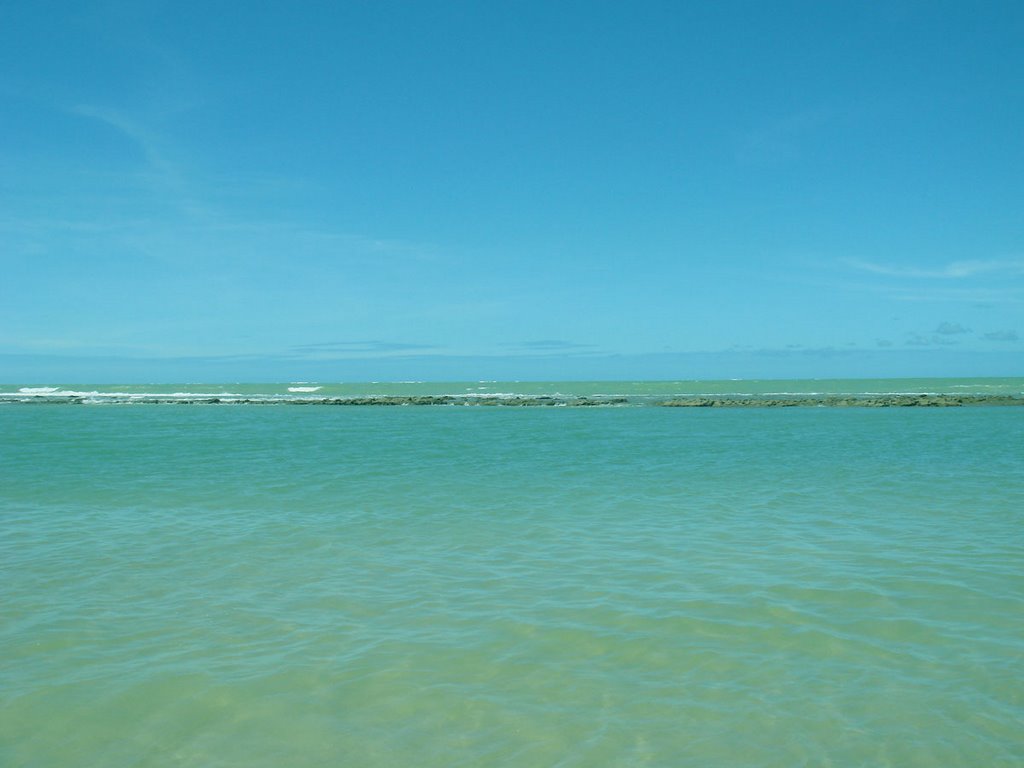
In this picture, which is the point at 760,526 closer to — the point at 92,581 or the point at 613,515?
the point at 613,515

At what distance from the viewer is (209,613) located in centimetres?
662

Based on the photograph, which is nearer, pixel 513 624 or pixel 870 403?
pixel 513 624

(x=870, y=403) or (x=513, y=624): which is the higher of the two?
(x=870, y=403)

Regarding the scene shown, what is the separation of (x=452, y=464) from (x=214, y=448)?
8.78 meters

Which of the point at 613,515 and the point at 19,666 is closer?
the point at 19,666

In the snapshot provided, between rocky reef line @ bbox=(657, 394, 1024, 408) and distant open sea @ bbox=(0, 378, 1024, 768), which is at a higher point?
rocky reef line @ bbox=(657, 394, 1024, 408)

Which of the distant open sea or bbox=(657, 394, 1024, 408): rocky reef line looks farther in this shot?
bbox=(657, 394, 1024, 408): rocky reef line

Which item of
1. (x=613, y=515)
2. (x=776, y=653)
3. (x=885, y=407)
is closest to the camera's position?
(x=776, y=653)

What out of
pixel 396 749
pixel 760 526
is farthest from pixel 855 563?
pixel 396 749

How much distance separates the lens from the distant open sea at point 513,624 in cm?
445

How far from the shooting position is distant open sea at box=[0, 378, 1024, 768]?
445 cm

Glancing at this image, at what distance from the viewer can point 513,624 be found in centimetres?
624

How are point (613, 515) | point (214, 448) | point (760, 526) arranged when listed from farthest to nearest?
1. point (214, 448)
2. point (613, 515)
3. point (760, 526)

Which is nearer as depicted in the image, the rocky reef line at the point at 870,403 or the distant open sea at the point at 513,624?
the distant open sea at the point at 513,624
